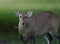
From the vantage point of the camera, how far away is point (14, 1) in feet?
83.3

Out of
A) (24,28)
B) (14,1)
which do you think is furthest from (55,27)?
(14,1)

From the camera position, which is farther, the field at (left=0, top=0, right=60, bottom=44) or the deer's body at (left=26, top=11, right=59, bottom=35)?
the field at (left=0, top=0, right=60, bottom=44)

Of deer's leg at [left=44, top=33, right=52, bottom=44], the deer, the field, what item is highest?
the deer

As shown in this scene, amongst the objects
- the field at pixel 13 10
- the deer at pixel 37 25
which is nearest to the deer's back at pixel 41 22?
the deer at pixel 37 25

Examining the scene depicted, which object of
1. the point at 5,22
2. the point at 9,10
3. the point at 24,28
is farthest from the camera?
the point at 9,10

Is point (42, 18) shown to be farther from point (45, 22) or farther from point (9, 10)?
point (9, 10)

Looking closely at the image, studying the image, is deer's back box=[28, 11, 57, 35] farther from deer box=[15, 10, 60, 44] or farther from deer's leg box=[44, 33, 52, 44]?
deer's leg box=[44, 33, 52, 44]

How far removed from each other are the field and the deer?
1071mm

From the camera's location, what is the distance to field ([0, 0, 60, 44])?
16.5 m

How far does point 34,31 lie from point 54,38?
1750 millimetres

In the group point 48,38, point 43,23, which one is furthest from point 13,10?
point 43,23

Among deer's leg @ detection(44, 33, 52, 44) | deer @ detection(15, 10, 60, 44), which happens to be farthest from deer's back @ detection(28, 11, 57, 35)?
deer's leg @ detection(44, 33, 52, 44)

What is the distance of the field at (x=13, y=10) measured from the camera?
54.0 ft

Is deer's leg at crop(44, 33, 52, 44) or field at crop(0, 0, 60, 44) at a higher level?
deer's leg at crop(44, 33, 52, 44)
